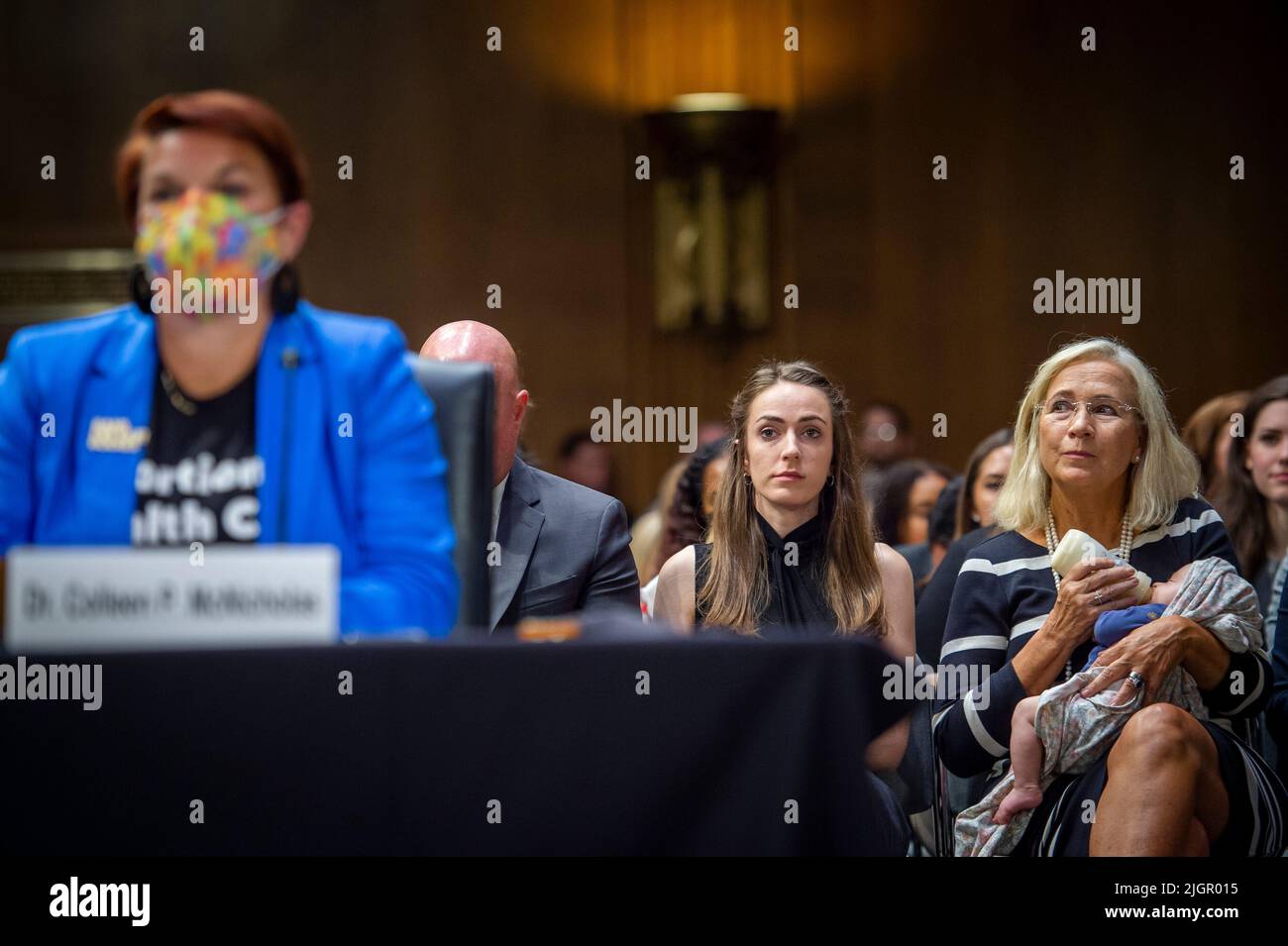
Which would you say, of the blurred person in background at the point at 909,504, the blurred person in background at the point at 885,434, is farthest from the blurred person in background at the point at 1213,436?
the blurred person in background at the point at 885,434

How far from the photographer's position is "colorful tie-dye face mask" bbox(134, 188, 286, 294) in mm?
2256

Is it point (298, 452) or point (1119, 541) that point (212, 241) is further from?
→ point (1119, 541)

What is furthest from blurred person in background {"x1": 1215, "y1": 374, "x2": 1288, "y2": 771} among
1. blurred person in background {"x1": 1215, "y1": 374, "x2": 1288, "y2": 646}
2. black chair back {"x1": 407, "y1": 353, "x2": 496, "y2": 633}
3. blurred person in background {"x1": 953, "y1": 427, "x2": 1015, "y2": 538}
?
black chair back {"x1": 407, "y1": 353, "x2": 496, "y2": 633}

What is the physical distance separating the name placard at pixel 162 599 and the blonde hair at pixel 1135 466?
5.02 feet

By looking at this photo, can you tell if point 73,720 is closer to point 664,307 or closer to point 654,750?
point 654,750

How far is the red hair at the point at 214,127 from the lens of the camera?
2.24 meters

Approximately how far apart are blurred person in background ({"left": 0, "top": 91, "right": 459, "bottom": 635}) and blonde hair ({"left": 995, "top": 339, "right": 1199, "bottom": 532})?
4.26 ft

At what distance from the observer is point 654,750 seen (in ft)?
6.79

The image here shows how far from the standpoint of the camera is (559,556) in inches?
113

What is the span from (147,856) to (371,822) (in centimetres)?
31

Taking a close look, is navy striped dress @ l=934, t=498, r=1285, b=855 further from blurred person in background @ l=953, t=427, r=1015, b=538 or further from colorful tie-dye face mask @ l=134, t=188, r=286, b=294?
colorful tie-dye face mask @ l=134, t=188, r=286, b=294

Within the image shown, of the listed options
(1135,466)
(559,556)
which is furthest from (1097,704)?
(559,556)

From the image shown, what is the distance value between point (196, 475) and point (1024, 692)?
1.52 m

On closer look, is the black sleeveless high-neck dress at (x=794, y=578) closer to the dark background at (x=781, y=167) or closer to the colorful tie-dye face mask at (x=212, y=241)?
the colorful tie-dye face mask at (x=212, y=241)
